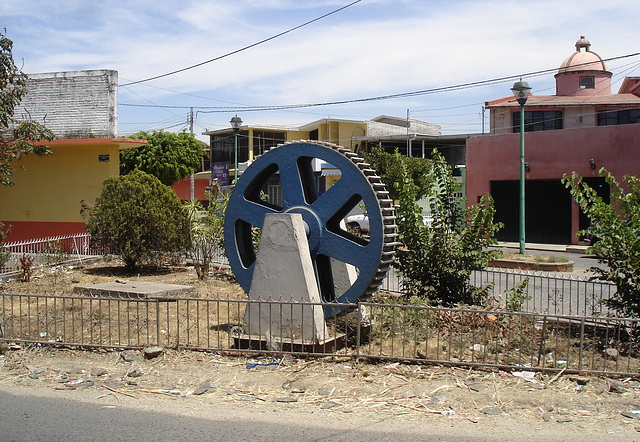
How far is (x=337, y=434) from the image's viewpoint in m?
5.04

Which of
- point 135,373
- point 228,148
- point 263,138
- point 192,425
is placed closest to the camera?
point 192,425

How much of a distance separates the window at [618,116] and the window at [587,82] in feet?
7.72

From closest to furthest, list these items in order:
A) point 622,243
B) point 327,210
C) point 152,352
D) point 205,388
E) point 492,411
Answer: point 492,411, point 205,388, point 152,352, point 622,243, point 327,210

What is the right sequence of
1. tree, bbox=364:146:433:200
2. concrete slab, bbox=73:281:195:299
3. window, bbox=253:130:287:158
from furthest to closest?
window, bbox=253:130:287:158
tree, bbox=364:146:433:200
concrete slab, bbox=73:281:195:299

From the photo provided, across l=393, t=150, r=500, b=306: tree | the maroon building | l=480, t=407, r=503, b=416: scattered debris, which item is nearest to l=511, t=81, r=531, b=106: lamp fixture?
the maroon building

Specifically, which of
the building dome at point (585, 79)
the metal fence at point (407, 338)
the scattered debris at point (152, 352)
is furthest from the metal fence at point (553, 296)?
the building dome at point (585, 79)

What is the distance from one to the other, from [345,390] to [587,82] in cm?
3226

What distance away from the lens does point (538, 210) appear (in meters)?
25.0

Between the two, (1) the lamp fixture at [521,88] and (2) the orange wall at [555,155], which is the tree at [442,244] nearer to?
(1) the lamp fixture at [521,88]

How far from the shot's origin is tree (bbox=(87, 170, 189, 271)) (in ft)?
46.6

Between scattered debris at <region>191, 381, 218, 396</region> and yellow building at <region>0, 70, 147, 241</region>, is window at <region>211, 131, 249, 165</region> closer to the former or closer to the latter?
yellow building at <region>0, 70, 147, 241</region>

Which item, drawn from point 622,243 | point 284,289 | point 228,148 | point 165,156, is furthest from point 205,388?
point 228,148

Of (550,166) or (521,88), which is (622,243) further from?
(550,166)

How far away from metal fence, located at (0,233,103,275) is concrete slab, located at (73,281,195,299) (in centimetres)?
327
